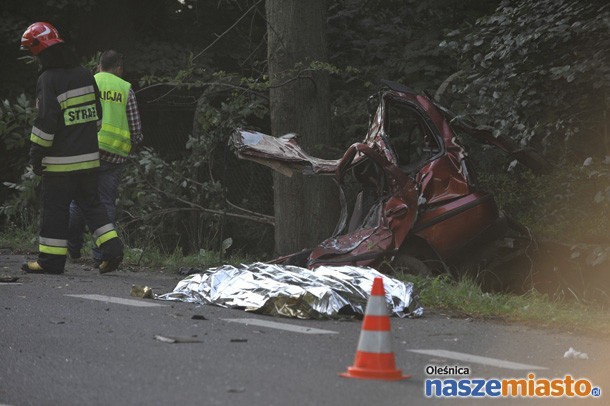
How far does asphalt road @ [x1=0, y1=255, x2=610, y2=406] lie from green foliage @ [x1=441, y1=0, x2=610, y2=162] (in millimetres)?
2253

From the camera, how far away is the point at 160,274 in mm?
11461

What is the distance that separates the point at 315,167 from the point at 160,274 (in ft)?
6.39

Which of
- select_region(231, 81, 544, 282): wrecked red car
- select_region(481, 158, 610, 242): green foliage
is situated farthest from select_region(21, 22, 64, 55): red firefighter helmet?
select_region(481, 158, 610, 242): green foliage

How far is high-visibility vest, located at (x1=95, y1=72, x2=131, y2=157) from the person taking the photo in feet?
38.2

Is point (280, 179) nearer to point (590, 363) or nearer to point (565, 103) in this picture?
point (565, 103)

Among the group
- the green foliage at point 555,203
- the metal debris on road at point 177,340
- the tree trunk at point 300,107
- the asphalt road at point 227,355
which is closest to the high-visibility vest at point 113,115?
the tree trunk at point 300,107

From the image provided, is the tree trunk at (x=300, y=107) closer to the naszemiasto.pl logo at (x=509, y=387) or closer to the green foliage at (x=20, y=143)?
the green foliage at (x=20, y=143)

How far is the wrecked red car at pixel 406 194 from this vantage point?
9969 millimetres

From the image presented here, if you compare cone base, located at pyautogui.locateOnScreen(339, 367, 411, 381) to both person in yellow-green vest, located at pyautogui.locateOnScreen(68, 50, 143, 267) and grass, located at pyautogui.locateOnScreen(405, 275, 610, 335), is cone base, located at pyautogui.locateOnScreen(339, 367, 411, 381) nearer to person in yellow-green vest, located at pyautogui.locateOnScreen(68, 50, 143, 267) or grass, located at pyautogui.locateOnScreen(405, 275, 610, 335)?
grass, located at pyautogui.locateOnScreen(405, 275, 610, 335)

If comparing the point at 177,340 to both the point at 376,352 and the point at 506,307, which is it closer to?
the point at 376,352

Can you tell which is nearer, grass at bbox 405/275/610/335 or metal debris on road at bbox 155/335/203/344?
metal debris on road at bbox 155/335/203/344

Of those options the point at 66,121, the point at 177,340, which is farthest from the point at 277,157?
the point at 177,340

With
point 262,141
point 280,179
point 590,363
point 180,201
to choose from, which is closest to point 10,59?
point 180,201

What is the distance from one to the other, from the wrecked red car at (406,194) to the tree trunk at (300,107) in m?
1.31
